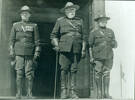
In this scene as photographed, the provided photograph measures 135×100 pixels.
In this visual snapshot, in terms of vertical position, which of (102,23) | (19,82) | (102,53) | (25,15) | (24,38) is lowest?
(19,82)

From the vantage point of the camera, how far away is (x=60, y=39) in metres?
6.39

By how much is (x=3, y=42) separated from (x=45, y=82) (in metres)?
0.96

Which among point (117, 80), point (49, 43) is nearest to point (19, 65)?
point (49, 43)

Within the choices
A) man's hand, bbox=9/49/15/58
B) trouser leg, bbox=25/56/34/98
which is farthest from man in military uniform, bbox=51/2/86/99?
man's hand, bbox=9/49/15/58

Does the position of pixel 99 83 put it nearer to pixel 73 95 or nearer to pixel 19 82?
pixel 73 95

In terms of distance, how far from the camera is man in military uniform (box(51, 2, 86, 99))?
629 cm

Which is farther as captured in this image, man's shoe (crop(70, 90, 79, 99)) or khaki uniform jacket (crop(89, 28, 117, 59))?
khaki uniform jacket (crop(89, 28, 117, 59))

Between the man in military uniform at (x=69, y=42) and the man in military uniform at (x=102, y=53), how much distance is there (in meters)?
0.23

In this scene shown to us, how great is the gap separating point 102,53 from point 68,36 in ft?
2.05

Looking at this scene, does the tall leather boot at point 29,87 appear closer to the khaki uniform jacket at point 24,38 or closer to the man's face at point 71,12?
the khaki uniform jacket at point 24,38

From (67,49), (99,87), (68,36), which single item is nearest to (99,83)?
(99,87)

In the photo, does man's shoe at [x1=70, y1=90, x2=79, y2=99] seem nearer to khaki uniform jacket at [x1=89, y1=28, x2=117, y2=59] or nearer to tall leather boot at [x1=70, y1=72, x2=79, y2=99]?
tall leather boot at [x1=70, y1=72, x2=79, y2=99]

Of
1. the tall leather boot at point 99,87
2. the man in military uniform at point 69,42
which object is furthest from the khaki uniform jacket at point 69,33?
the tall leather boot at point 99,87

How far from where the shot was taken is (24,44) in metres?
6.29
